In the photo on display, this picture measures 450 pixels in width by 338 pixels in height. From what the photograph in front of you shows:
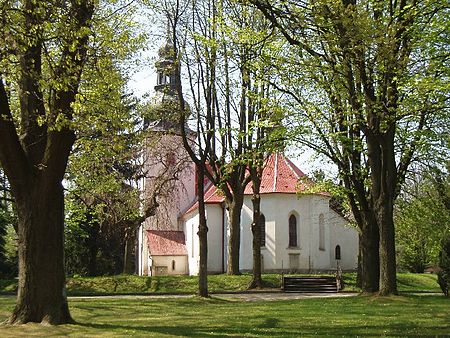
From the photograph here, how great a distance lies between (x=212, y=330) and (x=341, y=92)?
10323 mm

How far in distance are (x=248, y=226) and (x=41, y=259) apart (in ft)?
103

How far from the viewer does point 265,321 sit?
534 inches

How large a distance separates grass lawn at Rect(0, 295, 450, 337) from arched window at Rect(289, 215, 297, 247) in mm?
23586

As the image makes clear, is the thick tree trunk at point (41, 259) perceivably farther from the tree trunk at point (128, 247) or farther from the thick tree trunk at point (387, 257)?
the tree trunk at point (128, 247)

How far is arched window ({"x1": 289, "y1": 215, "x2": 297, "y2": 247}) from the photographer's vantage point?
42.3 meters

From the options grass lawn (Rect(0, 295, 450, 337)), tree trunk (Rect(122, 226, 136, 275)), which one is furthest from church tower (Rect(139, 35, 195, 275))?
grass lawn (Rect(0, 295, 450, 337))

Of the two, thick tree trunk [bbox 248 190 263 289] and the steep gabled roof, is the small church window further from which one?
the steep gabled roof

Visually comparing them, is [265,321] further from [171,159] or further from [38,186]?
[171,159]

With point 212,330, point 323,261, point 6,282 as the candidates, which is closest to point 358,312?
point 212,330

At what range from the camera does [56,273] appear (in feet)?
41.5

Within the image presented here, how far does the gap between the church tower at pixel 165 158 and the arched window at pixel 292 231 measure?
8.28 meters

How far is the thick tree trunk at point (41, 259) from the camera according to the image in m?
12.3

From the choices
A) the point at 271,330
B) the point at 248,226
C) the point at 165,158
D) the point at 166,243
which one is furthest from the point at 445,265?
the point at 166,243

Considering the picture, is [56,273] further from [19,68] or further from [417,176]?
[417,176]
